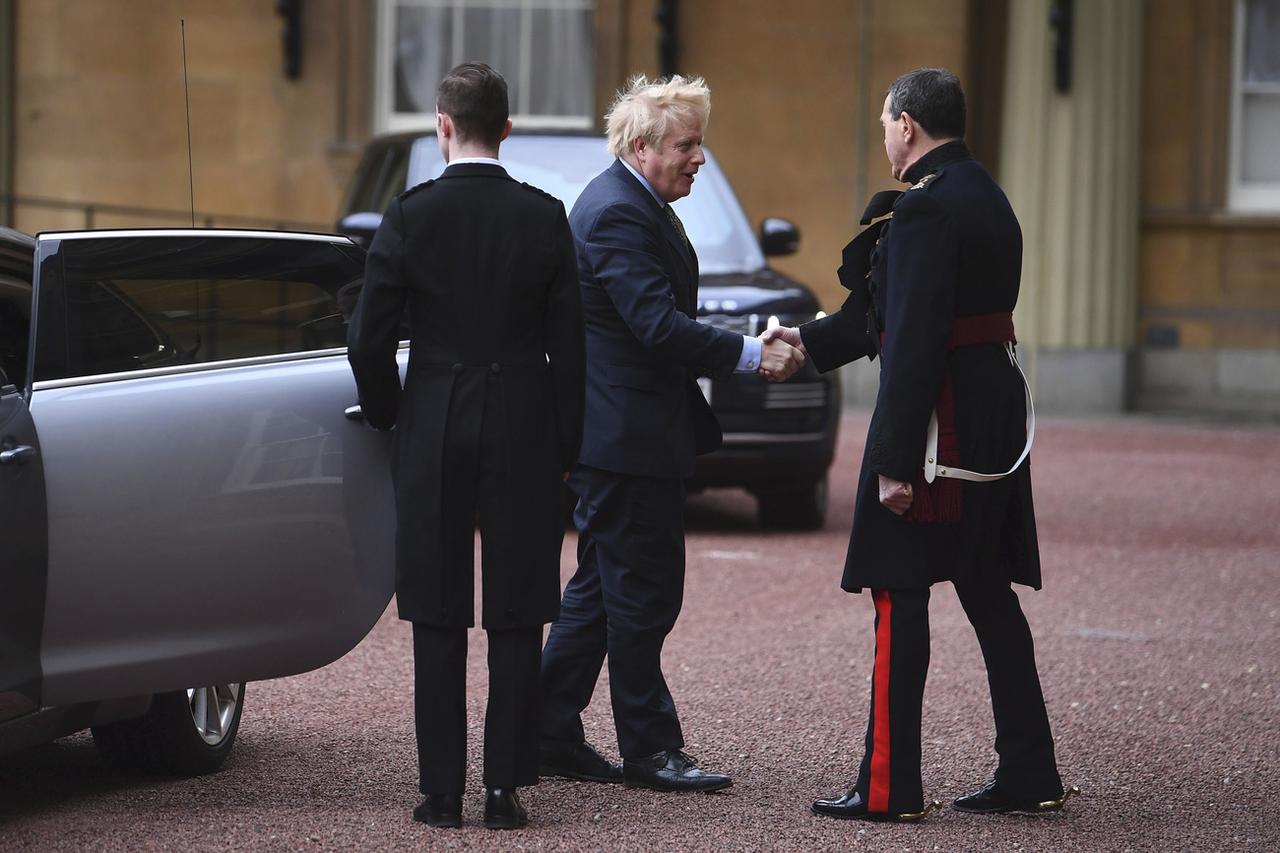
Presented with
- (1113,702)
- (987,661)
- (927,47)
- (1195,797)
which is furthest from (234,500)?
(927,47)

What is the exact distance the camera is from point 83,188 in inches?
693

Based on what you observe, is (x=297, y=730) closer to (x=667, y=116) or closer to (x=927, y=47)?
(x=667, y=116)

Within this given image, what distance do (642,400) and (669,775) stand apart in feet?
2.99

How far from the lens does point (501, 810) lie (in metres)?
4.48

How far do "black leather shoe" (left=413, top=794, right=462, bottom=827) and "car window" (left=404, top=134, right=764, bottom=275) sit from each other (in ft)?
17.8

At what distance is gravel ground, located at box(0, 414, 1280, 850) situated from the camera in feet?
14.8

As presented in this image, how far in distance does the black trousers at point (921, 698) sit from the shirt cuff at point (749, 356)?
673 mm

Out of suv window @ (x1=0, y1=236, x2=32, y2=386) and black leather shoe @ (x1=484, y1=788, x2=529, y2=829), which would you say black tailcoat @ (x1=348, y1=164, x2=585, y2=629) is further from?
suv window @ (x1=0, y1=236, x2=32, y2=386)

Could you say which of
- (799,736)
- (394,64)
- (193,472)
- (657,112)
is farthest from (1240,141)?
(193,472)

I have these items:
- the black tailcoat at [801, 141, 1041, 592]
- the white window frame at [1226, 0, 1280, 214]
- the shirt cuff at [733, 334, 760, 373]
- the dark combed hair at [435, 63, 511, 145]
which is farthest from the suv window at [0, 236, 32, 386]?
the white window frame at [1226, 0, 1280, 214]

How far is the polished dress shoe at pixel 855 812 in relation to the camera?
15.1 feet

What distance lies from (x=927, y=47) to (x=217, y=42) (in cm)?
608

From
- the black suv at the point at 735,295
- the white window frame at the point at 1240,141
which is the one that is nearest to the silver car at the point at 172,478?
the black suv at the point at 735,295

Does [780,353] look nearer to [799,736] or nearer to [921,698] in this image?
[921,698]
